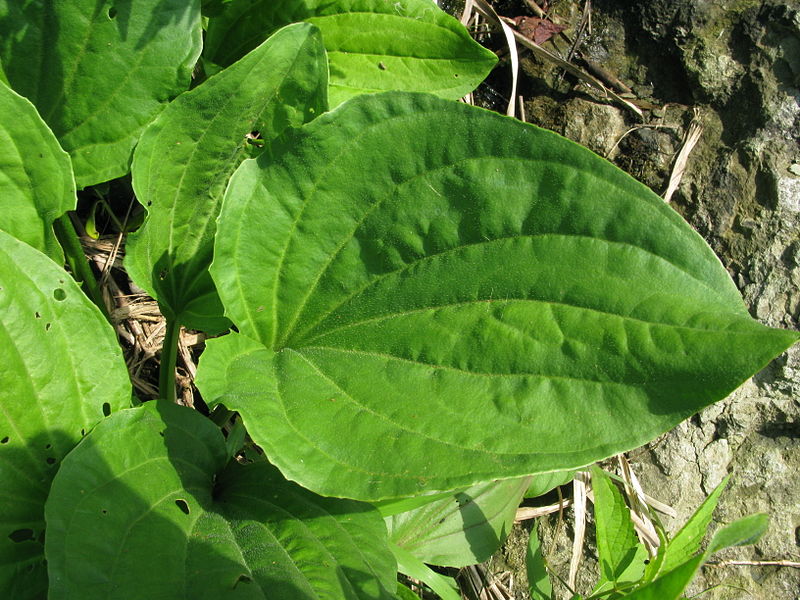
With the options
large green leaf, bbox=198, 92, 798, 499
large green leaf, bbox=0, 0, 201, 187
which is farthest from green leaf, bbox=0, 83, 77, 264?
large green leaf, bbox=198, 92, 798, 499

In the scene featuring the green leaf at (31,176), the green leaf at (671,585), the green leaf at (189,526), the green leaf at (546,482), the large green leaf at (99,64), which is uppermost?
the large green leaf at (99,64)

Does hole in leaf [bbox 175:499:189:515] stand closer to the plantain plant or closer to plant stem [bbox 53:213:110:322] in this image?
the plantain plant

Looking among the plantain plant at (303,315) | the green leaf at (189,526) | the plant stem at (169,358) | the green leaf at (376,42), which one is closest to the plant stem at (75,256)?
the plantain plant at (303,315)

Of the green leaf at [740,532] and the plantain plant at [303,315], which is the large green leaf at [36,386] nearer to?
the plantain plant at [303,315]

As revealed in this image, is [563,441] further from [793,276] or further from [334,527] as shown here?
[793,276]

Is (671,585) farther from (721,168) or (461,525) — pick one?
(721,168)

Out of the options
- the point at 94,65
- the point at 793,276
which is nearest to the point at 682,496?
the point at 793,276
